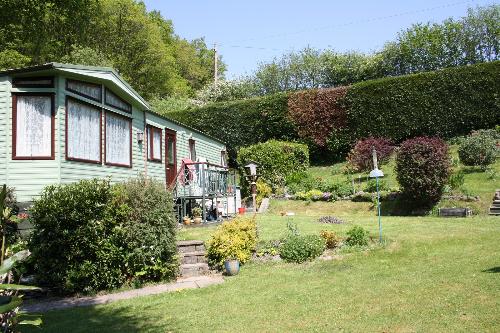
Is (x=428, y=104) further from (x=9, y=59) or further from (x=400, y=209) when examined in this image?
(x=9, y=59)

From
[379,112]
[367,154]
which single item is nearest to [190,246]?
[367,154]

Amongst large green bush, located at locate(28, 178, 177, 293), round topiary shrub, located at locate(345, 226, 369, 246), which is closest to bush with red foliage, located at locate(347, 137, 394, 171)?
round topiary shrub, located at locate(345, 226, 369, 246)

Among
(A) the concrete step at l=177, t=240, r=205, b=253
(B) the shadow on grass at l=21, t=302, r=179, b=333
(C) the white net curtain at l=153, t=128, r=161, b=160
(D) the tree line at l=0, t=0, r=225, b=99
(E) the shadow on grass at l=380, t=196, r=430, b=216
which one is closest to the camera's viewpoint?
(B) the shadow on grass at l=21, t=302, r=179, b=333

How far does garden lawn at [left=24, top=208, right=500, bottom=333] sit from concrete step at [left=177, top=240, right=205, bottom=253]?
A: 51.5 inches

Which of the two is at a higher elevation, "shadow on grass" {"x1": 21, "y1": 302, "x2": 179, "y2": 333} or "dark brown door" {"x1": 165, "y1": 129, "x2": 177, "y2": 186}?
"dark brown door" {"x1": 165, "y1": 129, "x2": 177, "y2": 186}

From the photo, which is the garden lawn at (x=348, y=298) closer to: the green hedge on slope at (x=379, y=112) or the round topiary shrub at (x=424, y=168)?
the round topiary shrub at (x=424, y=168)

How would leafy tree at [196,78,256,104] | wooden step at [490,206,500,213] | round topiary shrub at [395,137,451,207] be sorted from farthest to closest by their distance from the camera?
leafy tree at [196,78,256,104] → round topiary shrub at [395,137,451,207] → wooden step at [490,206,500,213]

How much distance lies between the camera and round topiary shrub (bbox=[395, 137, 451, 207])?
534 inches

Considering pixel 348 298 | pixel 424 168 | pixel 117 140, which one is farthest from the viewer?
pixel 424 168

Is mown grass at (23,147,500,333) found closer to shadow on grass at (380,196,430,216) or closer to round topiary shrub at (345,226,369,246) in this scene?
round topiary shrub at (345,226,369,246)

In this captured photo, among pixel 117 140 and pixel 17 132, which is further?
pixel 117 140

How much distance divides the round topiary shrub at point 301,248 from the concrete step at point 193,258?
1.68m

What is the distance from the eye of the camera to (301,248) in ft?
30.5

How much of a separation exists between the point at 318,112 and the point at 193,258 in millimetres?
17473
